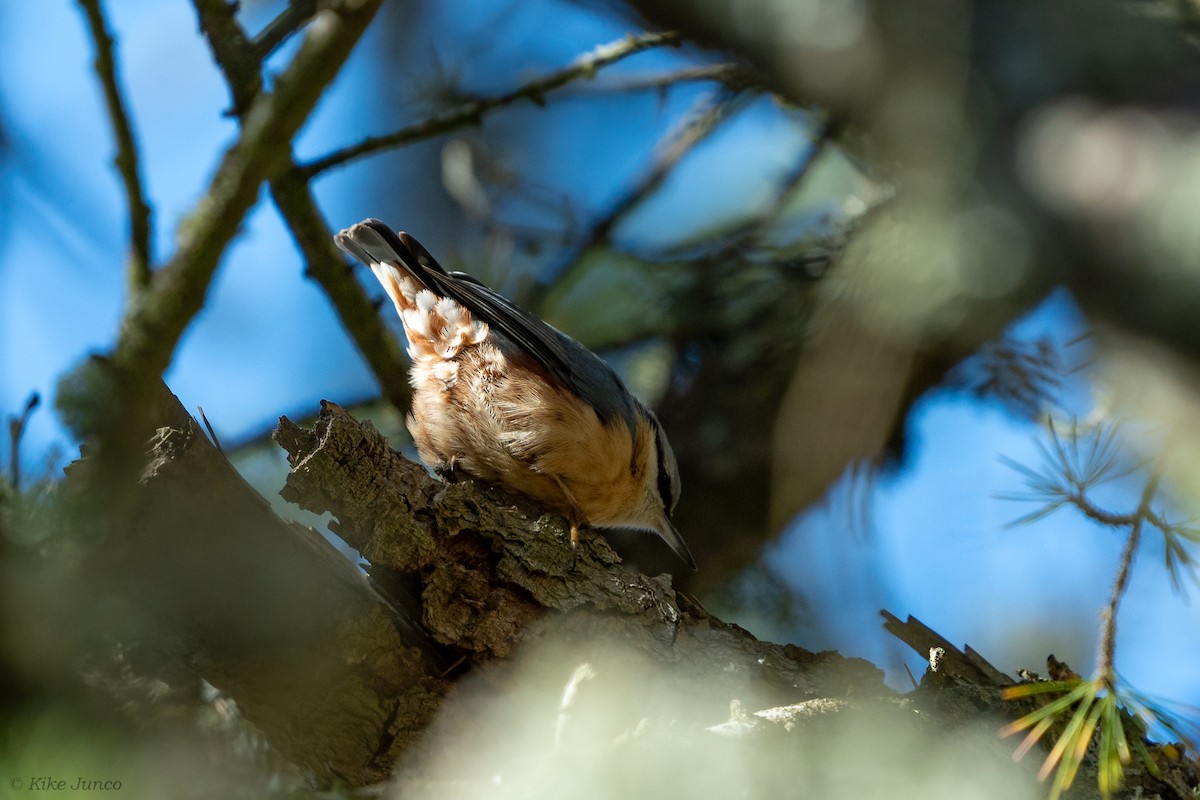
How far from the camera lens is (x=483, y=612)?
1.96 m

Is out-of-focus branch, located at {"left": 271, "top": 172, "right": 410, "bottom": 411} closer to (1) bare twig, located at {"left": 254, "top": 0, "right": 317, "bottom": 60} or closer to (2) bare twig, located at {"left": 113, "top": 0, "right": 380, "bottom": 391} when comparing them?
(1) bare twig, located at {"left": 254, "top": 0, "right": 317, "bottom": 60}

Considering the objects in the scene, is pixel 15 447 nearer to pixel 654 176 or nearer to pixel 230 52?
pixel 230 52

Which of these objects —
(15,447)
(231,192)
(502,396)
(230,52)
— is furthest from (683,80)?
(15,447)

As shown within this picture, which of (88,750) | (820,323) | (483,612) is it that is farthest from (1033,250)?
(88,750)

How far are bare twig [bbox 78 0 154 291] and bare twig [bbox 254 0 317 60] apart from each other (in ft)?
1.79

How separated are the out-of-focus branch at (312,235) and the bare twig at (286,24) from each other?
4 centimetres

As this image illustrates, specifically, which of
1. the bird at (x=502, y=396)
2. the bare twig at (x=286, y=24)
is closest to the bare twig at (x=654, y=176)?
the bird at (x=502, y=396)

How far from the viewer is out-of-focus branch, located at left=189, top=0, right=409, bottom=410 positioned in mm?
2273

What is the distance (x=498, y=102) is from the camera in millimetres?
2762

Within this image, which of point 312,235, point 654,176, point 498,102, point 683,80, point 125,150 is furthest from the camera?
point 654,176

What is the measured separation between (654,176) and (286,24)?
1.56 m

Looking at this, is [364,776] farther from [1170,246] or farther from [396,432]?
[1170,246]

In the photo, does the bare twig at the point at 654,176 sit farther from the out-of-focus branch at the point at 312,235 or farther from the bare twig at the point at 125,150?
the bare twig at the point at 125,150

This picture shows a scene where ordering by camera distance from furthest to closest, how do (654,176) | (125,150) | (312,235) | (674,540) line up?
(654,176), (674,540), (312,235), (125,150)
